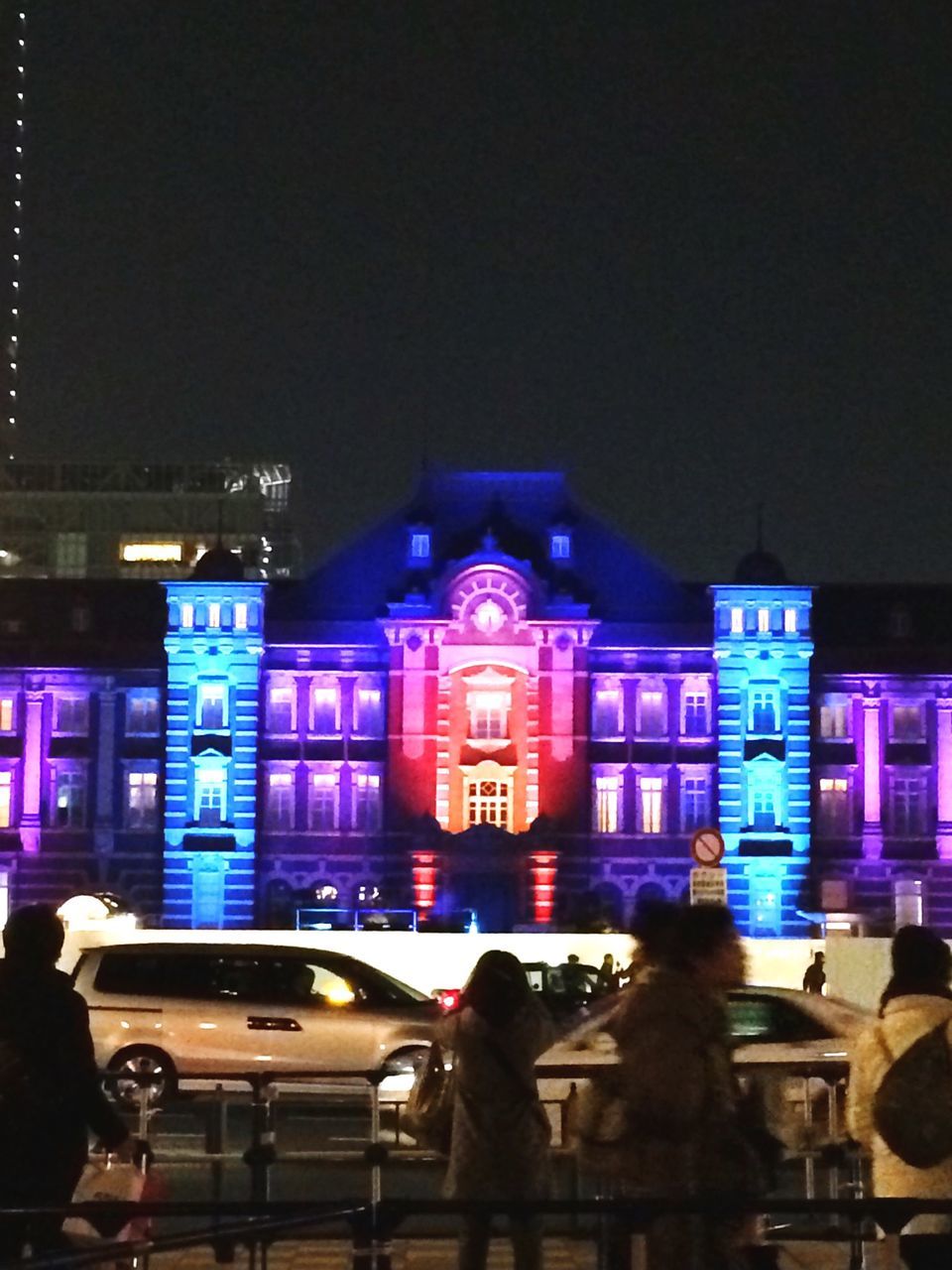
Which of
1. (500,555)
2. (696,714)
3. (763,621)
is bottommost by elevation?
(696,714)

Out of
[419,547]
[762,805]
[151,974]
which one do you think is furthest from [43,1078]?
[419,547]

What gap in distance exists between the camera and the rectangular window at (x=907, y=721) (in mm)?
74500

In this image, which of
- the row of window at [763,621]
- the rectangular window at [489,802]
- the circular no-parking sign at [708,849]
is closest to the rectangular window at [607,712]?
the rectangular window at [489,802]

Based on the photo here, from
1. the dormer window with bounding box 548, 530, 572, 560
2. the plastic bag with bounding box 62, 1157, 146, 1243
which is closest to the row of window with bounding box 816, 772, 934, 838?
the dormer window with bounding box 548, 530, 572, 560

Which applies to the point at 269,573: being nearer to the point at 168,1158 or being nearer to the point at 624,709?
the point at 624,709

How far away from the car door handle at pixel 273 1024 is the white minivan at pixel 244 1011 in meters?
0.01

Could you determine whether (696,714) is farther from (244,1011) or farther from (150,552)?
(150,552)

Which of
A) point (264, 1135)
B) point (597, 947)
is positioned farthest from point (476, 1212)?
point (597, 947)

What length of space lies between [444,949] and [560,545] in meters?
31.3

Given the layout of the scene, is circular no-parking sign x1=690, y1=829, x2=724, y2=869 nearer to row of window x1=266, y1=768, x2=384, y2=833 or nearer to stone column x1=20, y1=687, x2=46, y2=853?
row of window x1=266, y1=768, x2=384, y2=833

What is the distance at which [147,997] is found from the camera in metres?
27.1

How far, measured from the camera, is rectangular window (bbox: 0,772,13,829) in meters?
74.4

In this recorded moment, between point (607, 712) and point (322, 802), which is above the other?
point (607, 712)

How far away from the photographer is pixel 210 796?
7269cm
